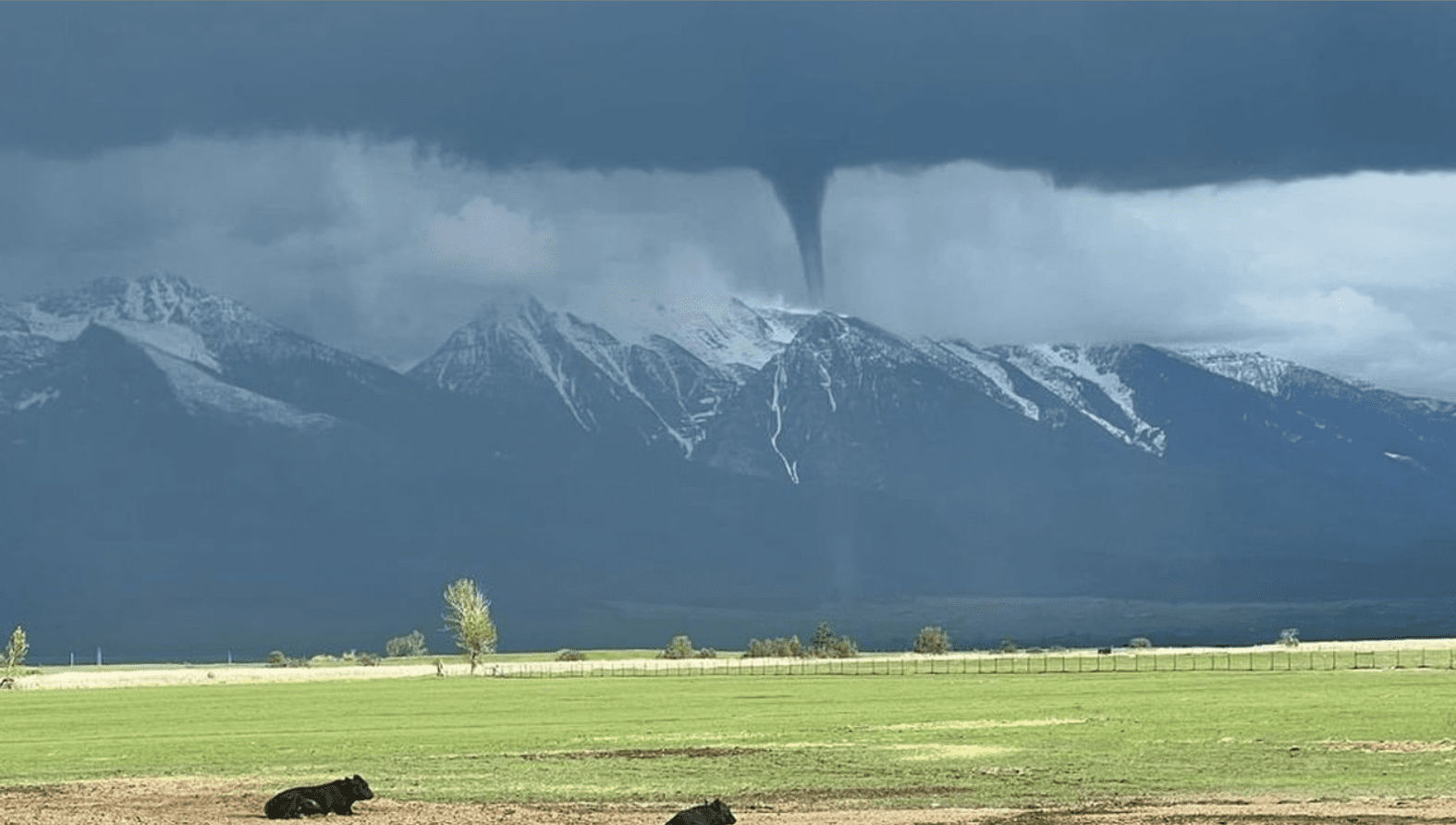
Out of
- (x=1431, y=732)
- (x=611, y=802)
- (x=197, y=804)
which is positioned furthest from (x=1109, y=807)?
(x=1431, y=732)

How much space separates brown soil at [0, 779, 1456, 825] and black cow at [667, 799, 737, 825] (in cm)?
328

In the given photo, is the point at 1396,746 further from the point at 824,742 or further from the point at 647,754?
the point at 647,754

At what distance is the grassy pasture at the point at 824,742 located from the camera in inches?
2356

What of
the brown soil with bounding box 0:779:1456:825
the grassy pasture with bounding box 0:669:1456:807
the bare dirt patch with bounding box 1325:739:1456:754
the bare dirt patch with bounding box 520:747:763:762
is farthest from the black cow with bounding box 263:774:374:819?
the bare dirt patch with bounding box 1325:739:1456:754

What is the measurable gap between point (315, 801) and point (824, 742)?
31.8m

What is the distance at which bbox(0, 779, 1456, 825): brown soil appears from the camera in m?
48.2

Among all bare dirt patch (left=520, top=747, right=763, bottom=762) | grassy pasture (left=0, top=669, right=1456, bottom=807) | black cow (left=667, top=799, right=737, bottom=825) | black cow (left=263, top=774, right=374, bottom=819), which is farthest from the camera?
bare dirt patch (left=520, top=747, right=763, bottom=762)

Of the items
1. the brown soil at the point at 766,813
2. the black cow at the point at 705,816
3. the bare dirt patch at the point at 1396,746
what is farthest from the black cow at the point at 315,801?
the bare dirt patch at the point at 1396,746

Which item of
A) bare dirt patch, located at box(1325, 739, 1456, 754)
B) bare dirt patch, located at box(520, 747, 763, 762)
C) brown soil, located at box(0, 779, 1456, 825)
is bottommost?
brown soil, located at box(0, 779, 1456, 825)

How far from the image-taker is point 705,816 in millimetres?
46094

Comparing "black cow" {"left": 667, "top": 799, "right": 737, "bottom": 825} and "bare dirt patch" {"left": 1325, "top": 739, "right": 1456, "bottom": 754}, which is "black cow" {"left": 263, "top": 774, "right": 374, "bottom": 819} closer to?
"black cow" {"left": 667, "top": 799, "right": 737, "bottom": 825}

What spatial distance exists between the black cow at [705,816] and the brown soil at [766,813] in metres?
3.28

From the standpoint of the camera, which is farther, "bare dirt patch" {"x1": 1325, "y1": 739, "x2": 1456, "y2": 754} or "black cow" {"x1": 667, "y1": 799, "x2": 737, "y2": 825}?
"bare dirt patch" {"x1": 1325, "y1": 739, "x2": 1456, "y2": 754}

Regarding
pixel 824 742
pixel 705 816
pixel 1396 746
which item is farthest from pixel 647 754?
pixel 705 816
